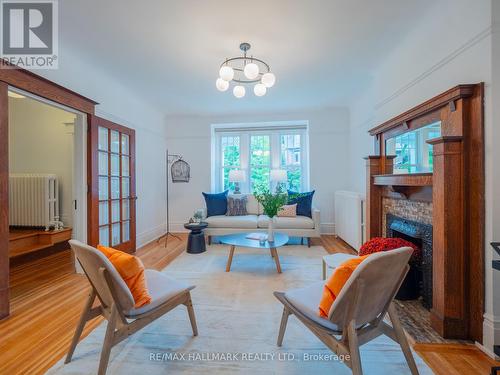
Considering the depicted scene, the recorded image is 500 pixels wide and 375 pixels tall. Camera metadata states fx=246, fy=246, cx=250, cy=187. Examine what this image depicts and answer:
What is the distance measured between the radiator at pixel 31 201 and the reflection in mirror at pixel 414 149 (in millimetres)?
4960

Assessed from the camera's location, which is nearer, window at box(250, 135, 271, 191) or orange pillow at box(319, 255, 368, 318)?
orange pillow at box(319, 255, 368, 318)

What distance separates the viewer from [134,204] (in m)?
4.05

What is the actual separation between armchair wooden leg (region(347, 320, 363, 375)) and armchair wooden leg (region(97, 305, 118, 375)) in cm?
126

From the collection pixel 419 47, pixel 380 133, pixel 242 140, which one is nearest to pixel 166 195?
pixel 242 140

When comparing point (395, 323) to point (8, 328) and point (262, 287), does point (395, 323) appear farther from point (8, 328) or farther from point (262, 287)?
point (8, 328)

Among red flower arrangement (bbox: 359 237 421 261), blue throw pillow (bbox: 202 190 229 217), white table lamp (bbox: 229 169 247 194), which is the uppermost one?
white table lamp (bbox: 229 169 247 194)

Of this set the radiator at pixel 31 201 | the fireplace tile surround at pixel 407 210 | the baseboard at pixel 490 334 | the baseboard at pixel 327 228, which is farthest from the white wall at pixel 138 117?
the baseboard at pixel 490 334

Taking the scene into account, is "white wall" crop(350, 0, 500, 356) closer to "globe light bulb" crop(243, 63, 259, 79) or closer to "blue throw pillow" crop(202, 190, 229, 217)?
A: "globe light bulb" crop(243, 63, 259, 79)

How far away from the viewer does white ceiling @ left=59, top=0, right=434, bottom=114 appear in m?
2.06

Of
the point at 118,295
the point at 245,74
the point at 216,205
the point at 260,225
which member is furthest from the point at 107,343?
the point at 216,205

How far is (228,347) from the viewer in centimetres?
169

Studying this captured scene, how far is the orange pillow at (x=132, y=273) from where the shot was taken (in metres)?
1.50

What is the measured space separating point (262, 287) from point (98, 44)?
10.3ft

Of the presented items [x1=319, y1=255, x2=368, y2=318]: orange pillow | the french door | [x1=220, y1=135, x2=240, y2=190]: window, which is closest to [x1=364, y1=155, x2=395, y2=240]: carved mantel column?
[x1=319, y1=255, x2=368, y2=318]: orange pillow
